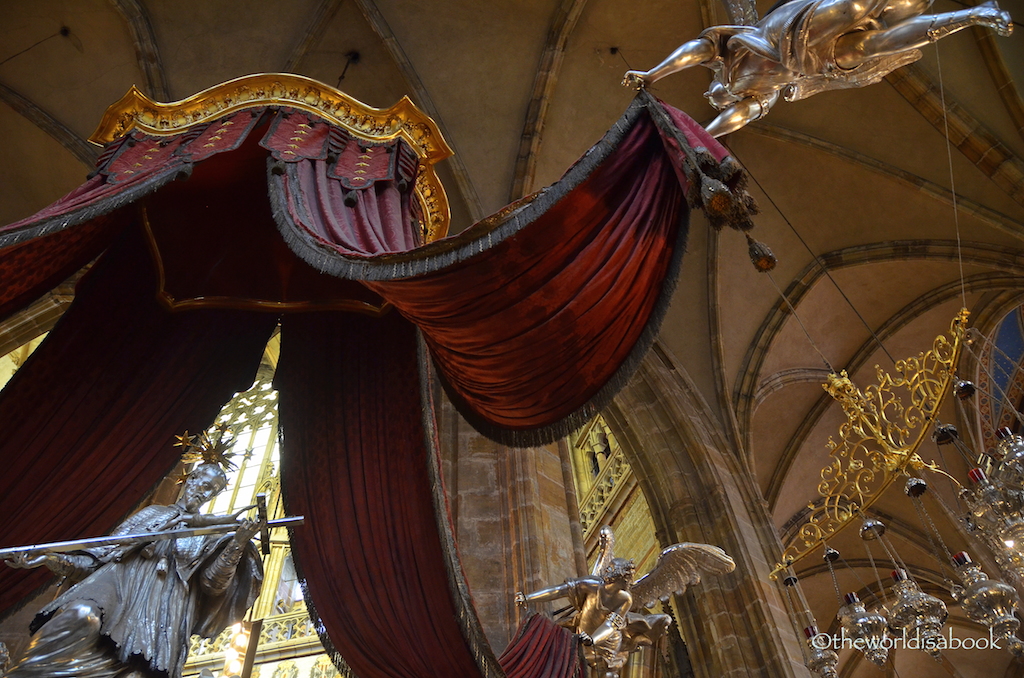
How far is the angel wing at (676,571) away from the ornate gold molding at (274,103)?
2167 millimetres

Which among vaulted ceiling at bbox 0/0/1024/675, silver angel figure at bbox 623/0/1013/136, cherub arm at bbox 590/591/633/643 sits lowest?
cherub arm at bbox 590/591/633/643

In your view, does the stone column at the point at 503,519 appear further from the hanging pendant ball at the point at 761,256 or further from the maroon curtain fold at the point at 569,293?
the hanging pendant ball at the point at 761,256

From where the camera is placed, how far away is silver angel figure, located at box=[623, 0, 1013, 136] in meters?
3.13

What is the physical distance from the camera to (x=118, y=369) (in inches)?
136

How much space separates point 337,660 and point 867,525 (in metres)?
3.86

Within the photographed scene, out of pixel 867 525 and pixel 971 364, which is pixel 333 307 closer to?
pixel 867 525

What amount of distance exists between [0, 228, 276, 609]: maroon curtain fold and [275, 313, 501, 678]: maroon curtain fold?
34cm

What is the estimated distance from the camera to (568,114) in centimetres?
798

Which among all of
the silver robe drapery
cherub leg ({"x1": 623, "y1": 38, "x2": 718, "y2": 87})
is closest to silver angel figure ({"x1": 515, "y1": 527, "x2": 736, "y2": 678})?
the silver robe drapery

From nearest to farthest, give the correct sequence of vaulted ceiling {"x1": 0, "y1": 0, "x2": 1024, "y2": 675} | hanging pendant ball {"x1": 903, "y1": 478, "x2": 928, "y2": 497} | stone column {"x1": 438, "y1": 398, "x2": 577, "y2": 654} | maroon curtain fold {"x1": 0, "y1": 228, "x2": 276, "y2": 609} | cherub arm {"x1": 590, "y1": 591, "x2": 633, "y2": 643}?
maroon curtain fold {"x1": 0, "y1": 228, "x2": 276, "y2": 609}
cherub arm {"x1": 590, "y1": 591, "x2": 633, "y2": 643}
stone column {"x1": 438, "y1": 398, "x2": 577, "y2": 654}
hanging pendant ball {"x1": 903, "y1": 478, "x2": 928, "y2": 497}
vaulted ceiling {"x1": 0, "y1": 0, "x2": 1024, "y2": 675}

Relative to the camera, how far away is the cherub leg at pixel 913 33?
293 centimetres

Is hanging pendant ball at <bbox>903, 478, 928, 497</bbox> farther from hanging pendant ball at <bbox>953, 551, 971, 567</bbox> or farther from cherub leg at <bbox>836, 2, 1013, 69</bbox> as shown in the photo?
cherub leg at <bbox>836, 2, 1013, 69</bbox>

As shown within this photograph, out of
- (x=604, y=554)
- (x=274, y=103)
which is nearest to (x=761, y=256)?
(x=604, y=554)

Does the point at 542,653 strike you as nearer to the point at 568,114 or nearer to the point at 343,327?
the point at 343,327
